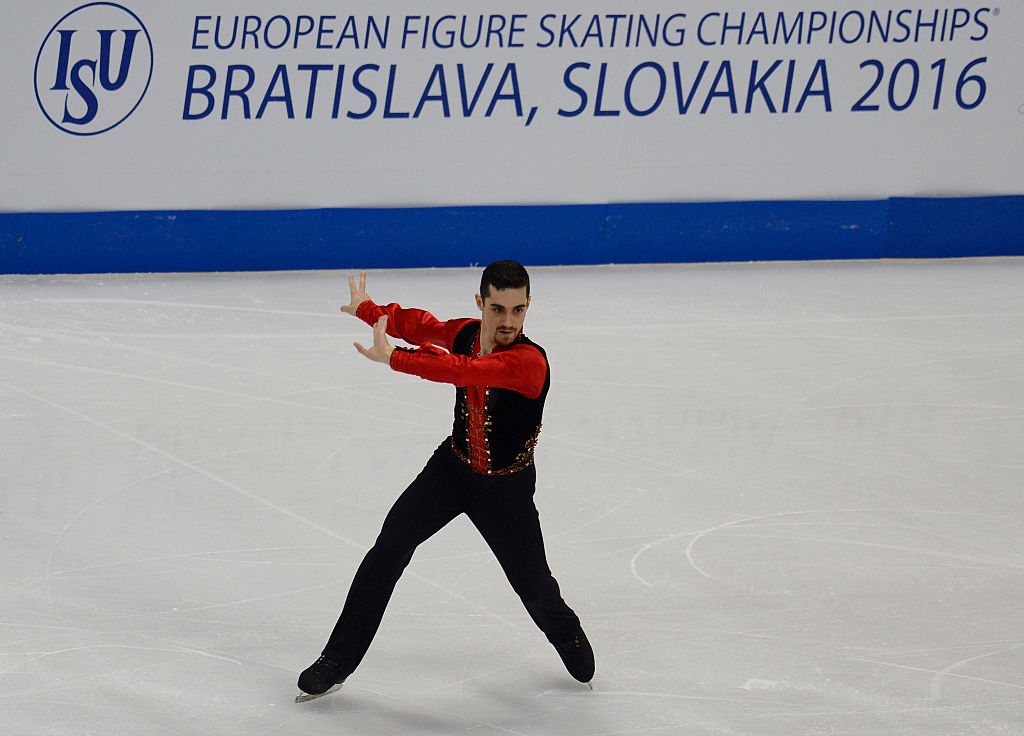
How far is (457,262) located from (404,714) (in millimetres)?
6648

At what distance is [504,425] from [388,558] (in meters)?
0.40

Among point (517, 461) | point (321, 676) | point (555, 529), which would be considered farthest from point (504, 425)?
point (555, 529)

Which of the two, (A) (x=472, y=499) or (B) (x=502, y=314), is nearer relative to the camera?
(B) (x=502, y=314)

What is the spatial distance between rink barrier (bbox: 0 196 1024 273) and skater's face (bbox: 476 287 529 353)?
6.54 meters

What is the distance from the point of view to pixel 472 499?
10.3 feet

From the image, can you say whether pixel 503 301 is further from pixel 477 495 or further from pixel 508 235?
pixel 508 235

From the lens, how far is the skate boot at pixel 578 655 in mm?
3246

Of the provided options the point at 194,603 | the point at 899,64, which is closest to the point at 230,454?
the point at 194,603

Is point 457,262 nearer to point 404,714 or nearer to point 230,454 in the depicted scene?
point 230,454

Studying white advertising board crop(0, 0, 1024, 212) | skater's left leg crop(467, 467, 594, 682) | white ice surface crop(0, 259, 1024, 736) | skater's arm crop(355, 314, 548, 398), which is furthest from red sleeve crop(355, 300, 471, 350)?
white advertising board crop(0, 0, 1024, 212)

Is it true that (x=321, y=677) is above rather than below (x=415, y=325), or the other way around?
below

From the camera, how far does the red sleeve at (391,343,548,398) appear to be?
276 centimetres

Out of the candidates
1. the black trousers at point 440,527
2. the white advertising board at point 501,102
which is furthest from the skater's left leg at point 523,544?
the white advertising board at point 501,102

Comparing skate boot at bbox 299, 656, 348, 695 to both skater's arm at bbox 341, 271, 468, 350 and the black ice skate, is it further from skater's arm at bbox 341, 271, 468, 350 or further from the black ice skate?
skater's arm at bbox 341, 271, 468, 350
